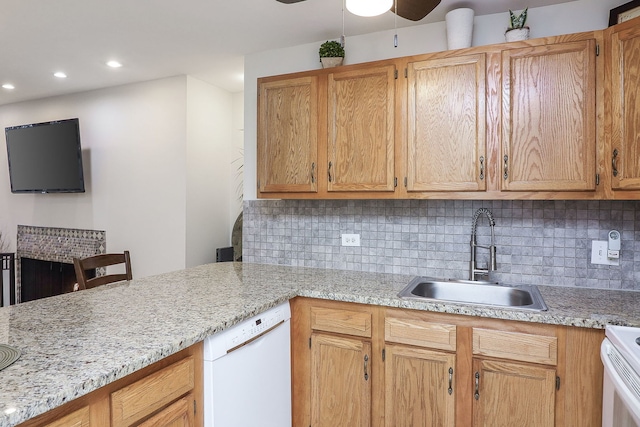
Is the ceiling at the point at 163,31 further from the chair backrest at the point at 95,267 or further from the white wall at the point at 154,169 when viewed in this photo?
the chair backrest at the point at 95,267

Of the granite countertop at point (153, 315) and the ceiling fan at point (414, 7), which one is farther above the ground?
the ceiling fan at point (414, 7)

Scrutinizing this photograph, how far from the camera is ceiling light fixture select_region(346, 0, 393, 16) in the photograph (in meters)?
1.32

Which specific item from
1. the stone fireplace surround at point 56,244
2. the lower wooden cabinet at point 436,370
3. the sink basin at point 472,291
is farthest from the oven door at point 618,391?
the stone fireplace surround at point 56,244

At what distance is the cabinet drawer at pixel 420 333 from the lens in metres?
1.74

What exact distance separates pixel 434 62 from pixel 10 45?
2.98 metres

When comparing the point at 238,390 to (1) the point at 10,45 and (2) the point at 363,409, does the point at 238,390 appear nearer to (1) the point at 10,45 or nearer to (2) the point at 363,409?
(2) the point at 363,409

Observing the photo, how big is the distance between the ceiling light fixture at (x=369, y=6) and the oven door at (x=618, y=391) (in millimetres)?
1404

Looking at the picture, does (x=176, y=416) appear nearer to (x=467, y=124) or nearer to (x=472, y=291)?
(x=472, y=291)

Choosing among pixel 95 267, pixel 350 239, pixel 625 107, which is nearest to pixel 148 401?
pixel 95 267

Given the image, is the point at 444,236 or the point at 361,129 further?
the point at 444,236

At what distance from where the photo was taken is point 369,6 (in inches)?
52.6

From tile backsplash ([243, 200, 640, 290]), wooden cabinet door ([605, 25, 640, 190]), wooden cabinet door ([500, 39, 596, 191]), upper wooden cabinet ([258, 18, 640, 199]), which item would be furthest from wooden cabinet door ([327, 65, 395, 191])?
wooden cabinet door ([605, 25, 640, 190])

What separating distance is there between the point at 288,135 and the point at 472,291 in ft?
4.59

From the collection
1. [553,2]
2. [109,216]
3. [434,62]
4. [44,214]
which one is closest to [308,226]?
[434,62]
